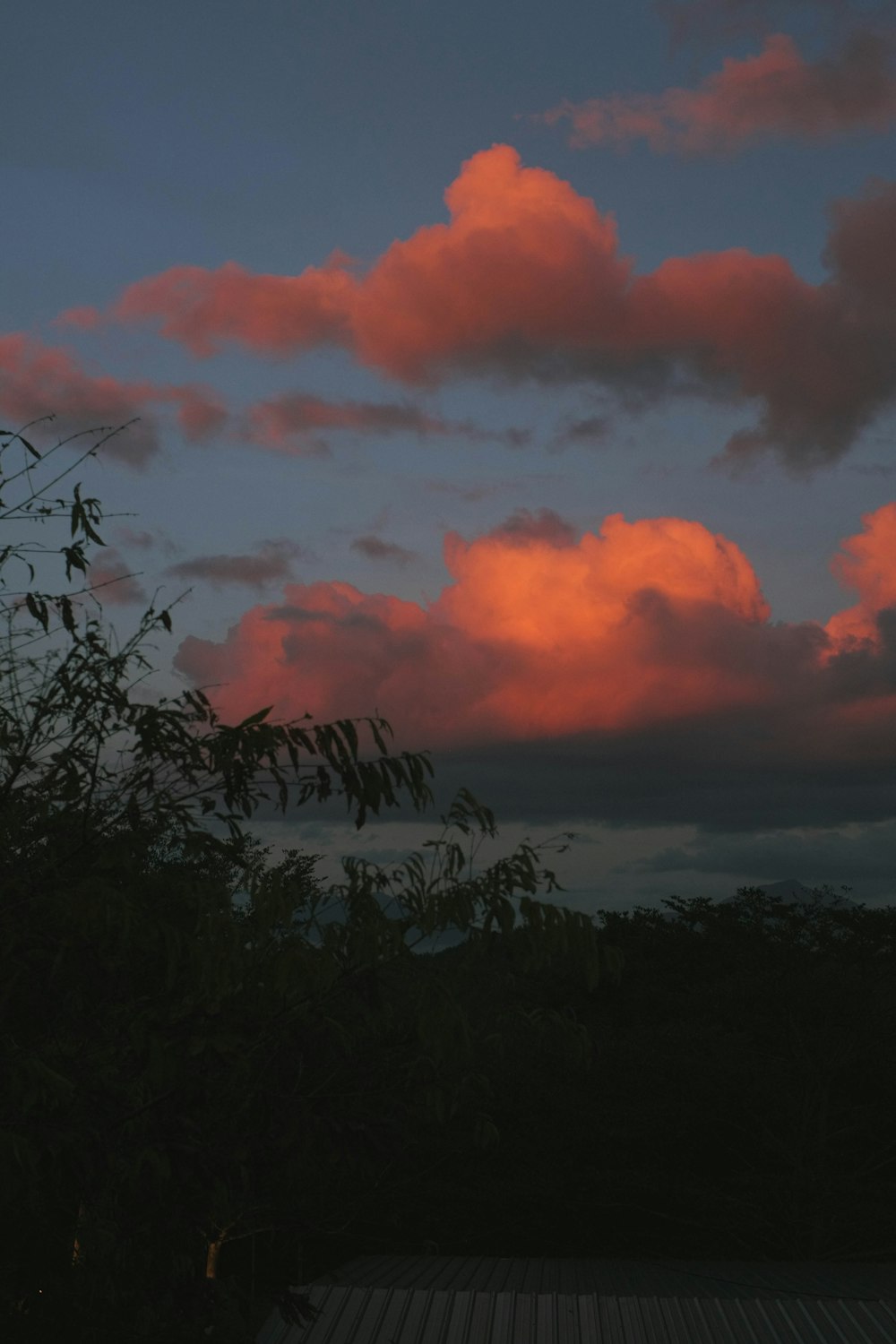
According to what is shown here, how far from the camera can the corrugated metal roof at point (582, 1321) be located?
13.2 m

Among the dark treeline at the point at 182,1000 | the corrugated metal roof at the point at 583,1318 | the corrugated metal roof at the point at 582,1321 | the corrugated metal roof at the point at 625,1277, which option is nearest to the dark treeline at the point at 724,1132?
the corrugated metal roof at the point at 625,1277

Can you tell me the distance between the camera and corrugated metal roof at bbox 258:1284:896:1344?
521 inches

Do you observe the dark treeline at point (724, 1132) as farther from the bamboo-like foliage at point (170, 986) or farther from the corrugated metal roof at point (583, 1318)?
the bamboo-like foliage at point (170, 986)

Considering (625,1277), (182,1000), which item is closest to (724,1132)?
(625,1277)

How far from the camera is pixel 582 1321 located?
13.6 m

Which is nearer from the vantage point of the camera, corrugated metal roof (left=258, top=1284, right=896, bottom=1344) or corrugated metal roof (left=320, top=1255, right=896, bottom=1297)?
corrugated metal roof (left=258, top=1284, right=896, bottom=1344)

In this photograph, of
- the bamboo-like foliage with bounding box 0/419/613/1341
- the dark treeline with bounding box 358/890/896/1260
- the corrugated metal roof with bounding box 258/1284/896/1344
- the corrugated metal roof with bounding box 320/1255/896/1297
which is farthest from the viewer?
the dark treeline with bounding box 358/890/896/1260

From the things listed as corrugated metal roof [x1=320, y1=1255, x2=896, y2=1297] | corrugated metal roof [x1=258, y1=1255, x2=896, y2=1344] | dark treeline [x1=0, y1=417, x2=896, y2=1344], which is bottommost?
corrugated metal roof [x1=320, y1=1255, x2=896, y2=1297]

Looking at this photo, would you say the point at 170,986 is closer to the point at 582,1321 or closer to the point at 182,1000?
the point at 182,1000

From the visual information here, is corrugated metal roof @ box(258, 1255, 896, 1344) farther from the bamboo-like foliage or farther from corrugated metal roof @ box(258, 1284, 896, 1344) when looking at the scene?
the bamboo-like foliage

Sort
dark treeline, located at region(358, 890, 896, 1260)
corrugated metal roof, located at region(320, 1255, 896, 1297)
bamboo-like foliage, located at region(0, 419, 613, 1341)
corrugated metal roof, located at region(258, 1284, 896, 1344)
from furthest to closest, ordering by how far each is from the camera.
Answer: dark treeline, located at region(358, 890, 896, 1260)
corrugated metal roof, located at region(320, 1255, 896, 1297)
corrugated metal roof, located at region(258, 1284, 896, 1344)
bamboo-like foliage, located at region(0, 419, 613, 1341)

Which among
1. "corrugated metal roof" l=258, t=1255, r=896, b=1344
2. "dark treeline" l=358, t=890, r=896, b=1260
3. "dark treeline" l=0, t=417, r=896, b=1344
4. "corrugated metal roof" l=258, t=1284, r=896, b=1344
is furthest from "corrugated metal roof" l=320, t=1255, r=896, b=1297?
"dark treeline" l=0, t=417, r=896, b=1344

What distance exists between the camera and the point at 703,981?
94.3 ft

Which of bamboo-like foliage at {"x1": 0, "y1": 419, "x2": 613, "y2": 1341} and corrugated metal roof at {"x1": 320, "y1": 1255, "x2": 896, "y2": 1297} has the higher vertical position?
bamboo-like foliage at {"x1": 0, "y1": 419, "x2": 613, "y2": 1341}
